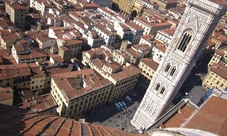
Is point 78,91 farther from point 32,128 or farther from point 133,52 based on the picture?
point 32,128

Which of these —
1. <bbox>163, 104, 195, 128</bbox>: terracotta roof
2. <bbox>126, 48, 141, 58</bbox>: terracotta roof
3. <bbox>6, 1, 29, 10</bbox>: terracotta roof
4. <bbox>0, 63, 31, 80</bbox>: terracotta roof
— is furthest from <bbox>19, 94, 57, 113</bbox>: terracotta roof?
<bbox>6, 1, 29, 10</bbox>: terracotta roof

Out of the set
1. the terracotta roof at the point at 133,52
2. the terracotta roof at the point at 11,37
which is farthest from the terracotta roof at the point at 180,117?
the terracotta roof at the point at 11,37

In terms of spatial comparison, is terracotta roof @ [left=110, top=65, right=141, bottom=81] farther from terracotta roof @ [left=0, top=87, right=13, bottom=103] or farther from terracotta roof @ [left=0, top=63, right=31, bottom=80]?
terracotta roof @ [left=0, top=87, right=13, bottom=103]

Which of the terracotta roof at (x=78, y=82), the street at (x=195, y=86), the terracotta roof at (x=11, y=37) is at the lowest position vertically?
the street at (x=195, y=86)

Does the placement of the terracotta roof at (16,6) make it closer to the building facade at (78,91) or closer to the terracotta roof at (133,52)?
the building facade at (78,91)

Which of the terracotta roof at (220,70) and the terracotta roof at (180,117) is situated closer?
the terracotta roof at (180,117)

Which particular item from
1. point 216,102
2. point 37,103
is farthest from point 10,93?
point 216,102

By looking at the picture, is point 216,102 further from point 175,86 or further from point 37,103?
point 37,103
